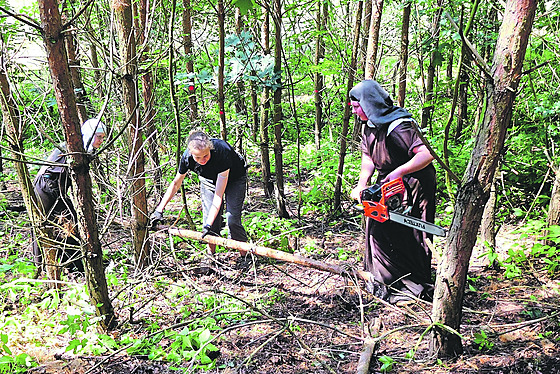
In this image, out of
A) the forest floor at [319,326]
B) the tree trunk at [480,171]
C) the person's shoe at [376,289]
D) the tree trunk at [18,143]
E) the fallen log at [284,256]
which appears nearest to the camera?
the tree trunk at [480,171]

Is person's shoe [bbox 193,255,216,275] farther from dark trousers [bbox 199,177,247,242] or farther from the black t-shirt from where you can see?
the black t-shirt

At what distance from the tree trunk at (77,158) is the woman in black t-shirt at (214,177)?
1265mm

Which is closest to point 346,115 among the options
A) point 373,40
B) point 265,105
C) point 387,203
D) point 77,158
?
point 265,105

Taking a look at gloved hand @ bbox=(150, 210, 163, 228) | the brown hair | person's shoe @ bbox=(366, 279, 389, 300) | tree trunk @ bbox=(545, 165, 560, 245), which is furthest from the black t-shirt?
tree trunk @ bbox=(545, 165, 560, 245)

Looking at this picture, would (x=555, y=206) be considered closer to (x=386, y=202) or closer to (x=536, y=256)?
(x=536, y=256)

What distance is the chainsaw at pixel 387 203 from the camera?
350cm

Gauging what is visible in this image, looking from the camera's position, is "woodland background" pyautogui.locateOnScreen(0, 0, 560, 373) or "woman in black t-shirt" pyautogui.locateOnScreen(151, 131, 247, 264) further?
"woman in black t-shirt" pyautogui.locateOnScreen(151, 131, 247, 264)

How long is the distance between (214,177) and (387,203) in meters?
2.19

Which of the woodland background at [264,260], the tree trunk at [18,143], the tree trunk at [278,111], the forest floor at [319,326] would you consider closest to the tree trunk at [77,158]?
the woodland background at [264,260]

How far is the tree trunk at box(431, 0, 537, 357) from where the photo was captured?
1920 millimetres

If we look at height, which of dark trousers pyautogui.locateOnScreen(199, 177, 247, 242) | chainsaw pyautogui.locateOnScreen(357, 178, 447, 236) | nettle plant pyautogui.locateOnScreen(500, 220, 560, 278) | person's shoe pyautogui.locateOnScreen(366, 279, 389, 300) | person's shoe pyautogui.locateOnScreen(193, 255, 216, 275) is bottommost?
person's shoe pyautogui.locateOnScreen(193, 255, 216, 275)

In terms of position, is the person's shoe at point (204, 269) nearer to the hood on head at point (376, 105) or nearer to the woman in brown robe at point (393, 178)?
→ the woman in brown robe at point (393, 178)

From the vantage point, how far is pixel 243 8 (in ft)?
5.14

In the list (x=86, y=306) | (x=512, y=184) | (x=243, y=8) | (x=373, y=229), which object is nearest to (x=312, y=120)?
(x=512, y=184)
